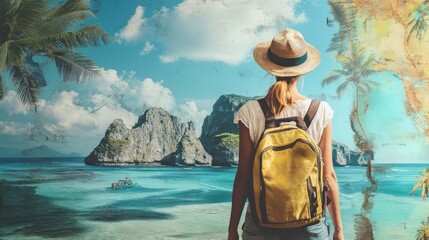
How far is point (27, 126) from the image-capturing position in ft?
22.6

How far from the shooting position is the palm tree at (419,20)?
23.9 ft

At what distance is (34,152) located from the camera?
6969mm

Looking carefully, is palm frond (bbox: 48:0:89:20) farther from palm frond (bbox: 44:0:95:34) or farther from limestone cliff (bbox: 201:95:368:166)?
limestone cliff (bbox: 201:95:368:166)

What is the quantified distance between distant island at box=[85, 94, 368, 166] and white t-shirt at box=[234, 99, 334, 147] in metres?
5.28

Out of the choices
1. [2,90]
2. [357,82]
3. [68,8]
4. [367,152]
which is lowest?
[367,152]

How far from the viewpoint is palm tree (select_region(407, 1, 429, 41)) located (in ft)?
23.9

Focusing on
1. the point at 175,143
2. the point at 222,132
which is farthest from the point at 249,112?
the point at 175,143

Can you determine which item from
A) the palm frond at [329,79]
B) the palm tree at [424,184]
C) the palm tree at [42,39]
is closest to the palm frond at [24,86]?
the palm tree at [42,39]

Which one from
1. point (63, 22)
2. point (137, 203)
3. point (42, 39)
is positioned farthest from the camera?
point (137, 203)

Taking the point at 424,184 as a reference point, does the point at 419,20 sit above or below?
above

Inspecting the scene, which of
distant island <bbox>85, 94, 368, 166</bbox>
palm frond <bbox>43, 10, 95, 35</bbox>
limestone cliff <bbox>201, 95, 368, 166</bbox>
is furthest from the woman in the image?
palm frond <bbox>43, 10, 95, 35</bbox>

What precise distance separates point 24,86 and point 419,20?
18.2 feet

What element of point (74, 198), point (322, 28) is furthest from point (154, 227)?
point (322, 28)

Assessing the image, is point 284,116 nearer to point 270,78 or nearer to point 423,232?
point 270,78
